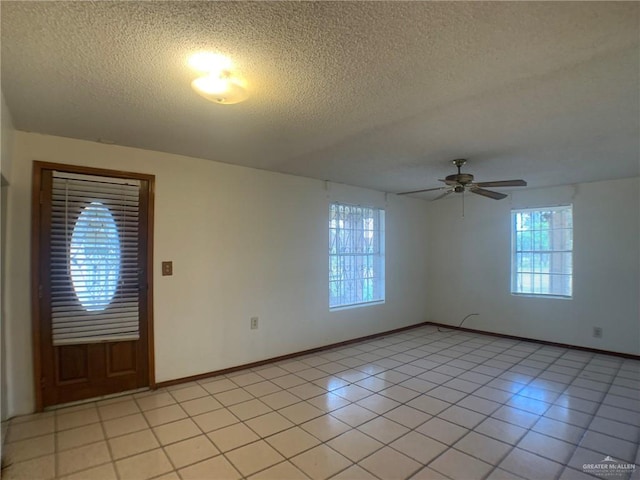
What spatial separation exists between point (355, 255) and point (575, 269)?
298 cm

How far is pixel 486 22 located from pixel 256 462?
2649 mm

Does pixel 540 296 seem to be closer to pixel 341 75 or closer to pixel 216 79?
pixel 341 75

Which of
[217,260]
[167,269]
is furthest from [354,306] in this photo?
[167,269]

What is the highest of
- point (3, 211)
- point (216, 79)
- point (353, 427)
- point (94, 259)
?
point (216, 79)

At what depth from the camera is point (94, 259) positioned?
3045 mm

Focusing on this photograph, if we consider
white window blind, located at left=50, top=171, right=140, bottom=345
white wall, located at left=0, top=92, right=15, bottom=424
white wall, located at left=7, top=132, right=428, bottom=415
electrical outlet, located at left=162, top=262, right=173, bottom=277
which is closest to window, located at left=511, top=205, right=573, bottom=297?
white wall, located at left=7, top=132, right=428, bottom=415

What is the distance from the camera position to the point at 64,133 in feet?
9.19

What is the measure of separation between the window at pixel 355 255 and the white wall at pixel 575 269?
1371 mm

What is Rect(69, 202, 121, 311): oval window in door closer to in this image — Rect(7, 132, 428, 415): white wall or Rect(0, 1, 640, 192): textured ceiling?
Rect(7, 132, 428, 415): white wall

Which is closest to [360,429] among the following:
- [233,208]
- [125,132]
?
[233,208]

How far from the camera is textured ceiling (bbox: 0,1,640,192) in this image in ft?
4.60

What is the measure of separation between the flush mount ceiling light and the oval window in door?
1.85 m

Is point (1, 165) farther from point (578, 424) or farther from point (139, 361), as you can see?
point (578, 424)

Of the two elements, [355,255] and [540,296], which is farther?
[355,255]
